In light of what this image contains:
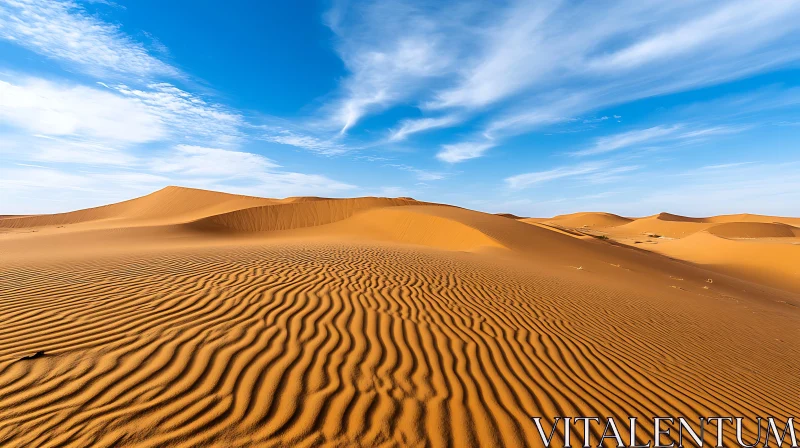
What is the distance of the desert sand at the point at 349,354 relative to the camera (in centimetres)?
274

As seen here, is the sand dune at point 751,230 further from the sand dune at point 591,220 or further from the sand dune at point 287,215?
the sand dune at point 287,215

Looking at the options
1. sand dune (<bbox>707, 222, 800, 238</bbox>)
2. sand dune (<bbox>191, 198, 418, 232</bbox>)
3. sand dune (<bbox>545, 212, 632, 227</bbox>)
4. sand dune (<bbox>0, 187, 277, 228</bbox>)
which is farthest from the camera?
sand dune (<bbox>545, 212, 632, 227</bbox>)

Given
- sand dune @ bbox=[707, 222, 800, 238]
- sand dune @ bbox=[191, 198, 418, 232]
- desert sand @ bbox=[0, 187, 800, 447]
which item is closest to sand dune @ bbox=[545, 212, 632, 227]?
sand dune @ bbox=[707, 222, 800, 238]

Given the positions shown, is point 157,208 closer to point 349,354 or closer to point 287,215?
point 287,215

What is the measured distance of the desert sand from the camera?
274 cm

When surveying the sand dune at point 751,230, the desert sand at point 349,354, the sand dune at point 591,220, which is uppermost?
the sand dune at point 591,220

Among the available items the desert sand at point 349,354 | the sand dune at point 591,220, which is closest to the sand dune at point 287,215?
the desert sand at point 349,354

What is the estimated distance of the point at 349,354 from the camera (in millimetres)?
3920

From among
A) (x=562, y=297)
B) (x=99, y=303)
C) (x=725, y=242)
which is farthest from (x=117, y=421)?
(x=725, y=242)

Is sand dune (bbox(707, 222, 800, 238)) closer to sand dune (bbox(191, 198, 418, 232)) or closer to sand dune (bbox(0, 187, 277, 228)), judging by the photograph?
sand dune (bbox(191, 198, 418, 232))

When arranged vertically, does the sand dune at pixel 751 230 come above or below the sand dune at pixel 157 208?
below

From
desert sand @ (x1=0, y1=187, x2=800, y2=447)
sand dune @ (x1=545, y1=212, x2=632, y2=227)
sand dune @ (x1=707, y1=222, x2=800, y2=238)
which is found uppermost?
sand dune @ (x1=545, y1=212, x2=632, y2=227)

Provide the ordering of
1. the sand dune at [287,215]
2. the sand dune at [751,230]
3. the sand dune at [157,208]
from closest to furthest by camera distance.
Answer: the sand dune at [287,215] < the sand dune at [157,208] < the sand dune at [751,230]

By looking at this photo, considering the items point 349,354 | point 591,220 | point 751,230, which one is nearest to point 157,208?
point 349,354
